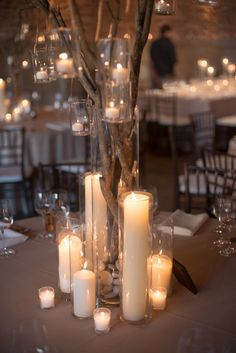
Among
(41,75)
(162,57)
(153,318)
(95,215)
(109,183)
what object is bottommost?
(153,318)

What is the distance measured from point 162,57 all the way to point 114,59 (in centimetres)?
697

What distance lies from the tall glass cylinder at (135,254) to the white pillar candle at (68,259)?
Result: 0.19 m

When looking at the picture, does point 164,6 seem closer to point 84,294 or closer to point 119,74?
point 119,74

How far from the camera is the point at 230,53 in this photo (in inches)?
375

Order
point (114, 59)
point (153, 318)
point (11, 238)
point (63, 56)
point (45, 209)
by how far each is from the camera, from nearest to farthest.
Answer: point (114, 59) < point (63, 56) < point (153, 318) < point (11, 238) < point (45, 209)

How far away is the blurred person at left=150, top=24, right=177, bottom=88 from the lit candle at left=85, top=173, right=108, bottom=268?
5992 millimetres

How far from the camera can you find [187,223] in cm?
214

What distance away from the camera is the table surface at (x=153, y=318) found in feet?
4.21

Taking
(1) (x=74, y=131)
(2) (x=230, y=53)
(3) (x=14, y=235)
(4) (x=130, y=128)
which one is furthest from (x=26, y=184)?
(2) (x=230, y=53)

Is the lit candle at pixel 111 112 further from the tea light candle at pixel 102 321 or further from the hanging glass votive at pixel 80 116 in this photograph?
the tea light candle at pixel 102 321

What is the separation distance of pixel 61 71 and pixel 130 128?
279 millimetres

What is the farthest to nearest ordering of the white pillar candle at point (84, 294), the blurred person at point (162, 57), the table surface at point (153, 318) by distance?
1. the blurred person at point (162, 57)
2. the white pillar candle at point (84, 294)
3. the table surface at point (153, 318)

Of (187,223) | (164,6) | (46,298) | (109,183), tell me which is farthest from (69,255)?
(164,6)

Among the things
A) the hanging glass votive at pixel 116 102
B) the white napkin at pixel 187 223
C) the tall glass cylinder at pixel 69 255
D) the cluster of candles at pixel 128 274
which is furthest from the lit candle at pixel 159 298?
the white napkin at pixel 187 223
